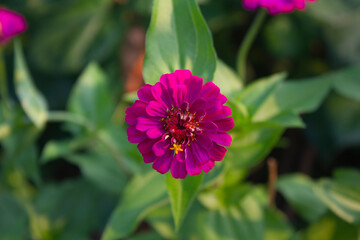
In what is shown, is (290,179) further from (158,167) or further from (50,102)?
(50,102)

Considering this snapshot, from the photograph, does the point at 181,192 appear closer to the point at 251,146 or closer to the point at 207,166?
the point at 207,166

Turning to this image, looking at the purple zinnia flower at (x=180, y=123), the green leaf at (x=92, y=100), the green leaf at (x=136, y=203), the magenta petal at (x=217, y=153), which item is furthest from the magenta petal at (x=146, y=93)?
the green leaf at (x=92, y=100)

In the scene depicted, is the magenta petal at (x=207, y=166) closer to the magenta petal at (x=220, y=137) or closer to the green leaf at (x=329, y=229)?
the magenta petal at (x=220, y=137)

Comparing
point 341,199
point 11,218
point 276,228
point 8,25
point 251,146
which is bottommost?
point 11,218

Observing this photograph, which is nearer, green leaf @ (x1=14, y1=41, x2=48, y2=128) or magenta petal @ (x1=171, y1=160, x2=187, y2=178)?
magenta petal @ (x1=171, y1=160, x2=187, y2=178)

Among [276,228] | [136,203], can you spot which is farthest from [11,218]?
[276,228]

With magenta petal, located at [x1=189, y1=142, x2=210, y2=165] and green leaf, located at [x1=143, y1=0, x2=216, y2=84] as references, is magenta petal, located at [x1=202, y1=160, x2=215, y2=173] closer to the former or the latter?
magenta petal, located at [x1=189, y1=142, x2=210, y2=165]

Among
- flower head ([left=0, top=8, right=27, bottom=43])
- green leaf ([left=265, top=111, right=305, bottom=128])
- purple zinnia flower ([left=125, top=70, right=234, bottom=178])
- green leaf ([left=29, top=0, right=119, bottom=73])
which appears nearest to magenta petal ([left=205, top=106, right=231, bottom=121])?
purple zinnia flower ([left=125, top=70, right=234, bottom=178])

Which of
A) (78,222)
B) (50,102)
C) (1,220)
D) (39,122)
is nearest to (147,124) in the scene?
Result: (39,122)
